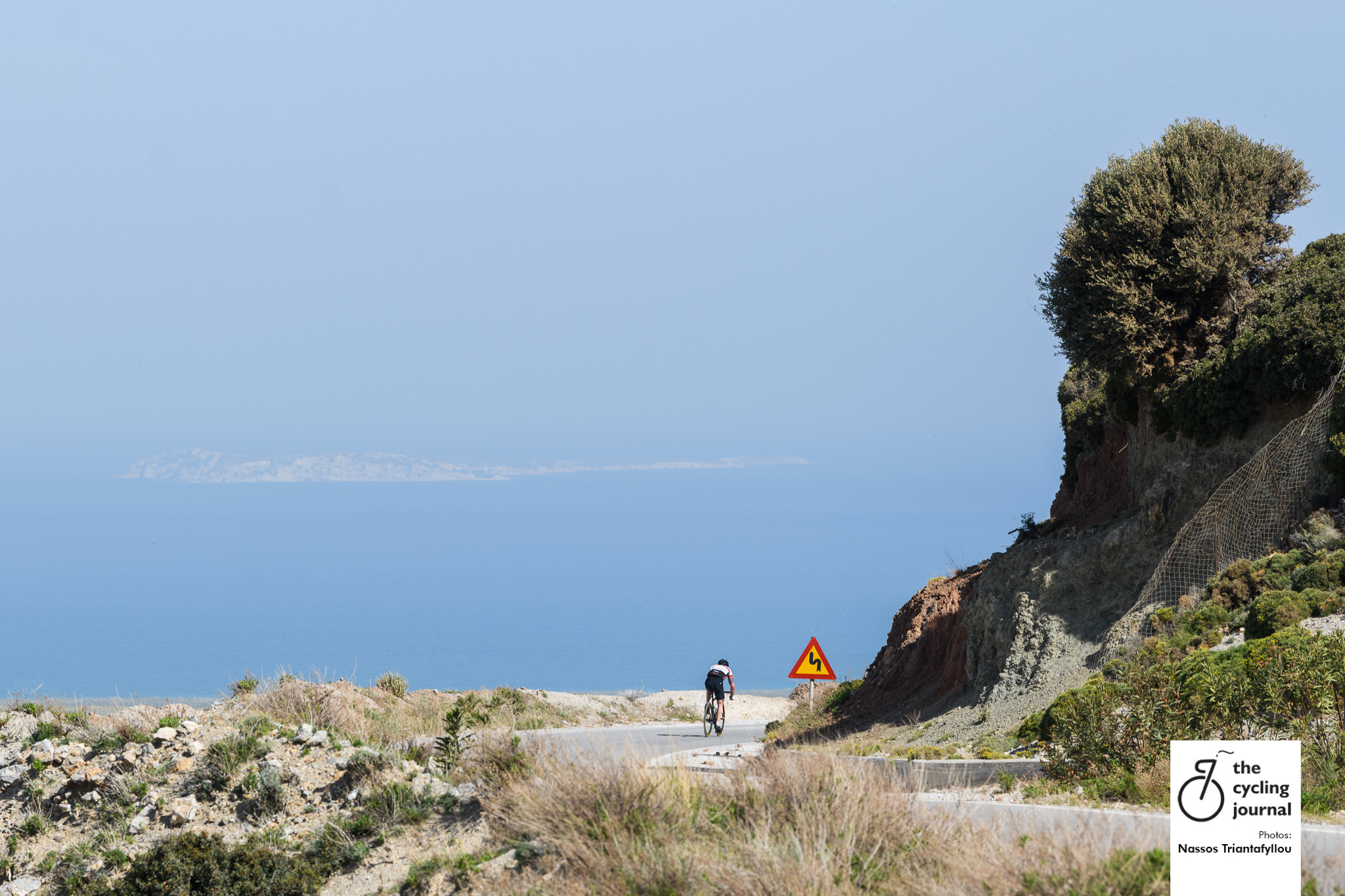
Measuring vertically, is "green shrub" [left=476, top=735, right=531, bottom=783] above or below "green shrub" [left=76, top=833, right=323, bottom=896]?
above

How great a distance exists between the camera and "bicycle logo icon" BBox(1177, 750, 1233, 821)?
7.12m

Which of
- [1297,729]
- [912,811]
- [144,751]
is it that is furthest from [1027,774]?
[144,751]

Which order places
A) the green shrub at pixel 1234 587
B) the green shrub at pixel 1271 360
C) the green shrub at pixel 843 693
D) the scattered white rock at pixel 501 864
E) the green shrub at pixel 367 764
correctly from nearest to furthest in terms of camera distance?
the scattered white rock at pixel 501 864, the green shrub at pixel 367 764, the green shrub at pixel 1234 587, the green shrub at pixel 1271 360, the green shrub at pixel 843 693

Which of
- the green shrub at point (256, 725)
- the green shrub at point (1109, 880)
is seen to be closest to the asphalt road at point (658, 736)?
the green shrub at point (256, 725)

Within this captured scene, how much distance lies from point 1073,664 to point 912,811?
559 inches

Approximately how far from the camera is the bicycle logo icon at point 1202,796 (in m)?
7.12

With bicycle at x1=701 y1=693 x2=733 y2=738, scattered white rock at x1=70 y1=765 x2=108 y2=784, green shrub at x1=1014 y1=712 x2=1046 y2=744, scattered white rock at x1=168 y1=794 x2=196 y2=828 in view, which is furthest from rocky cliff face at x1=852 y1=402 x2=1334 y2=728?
scattered white rock at x1=70 y1=765 x2=108 y2=784

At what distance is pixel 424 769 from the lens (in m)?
13.2

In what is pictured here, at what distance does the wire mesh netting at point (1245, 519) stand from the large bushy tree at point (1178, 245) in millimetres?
3910

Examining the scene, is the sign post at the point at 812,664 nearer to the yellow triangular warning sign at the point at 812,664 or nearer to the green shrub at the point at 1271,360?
the yellow triangular warning sign at the point at 812,664

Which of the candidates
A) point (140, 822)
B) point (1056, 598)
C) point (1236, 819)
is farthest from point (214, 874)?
point (1056, 598)

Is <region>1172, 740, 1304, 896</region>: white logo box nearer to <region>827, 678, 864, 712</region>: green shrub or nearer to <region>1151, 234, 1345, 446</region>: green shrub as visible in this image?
<region>1151, 234, 1345, 446</region>: green shrub

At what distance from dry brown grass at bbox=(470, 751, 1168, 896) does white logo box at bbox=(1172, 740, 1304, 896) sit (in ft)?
1.49

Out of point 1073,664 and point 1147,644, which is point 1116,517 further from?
point 1147,644
